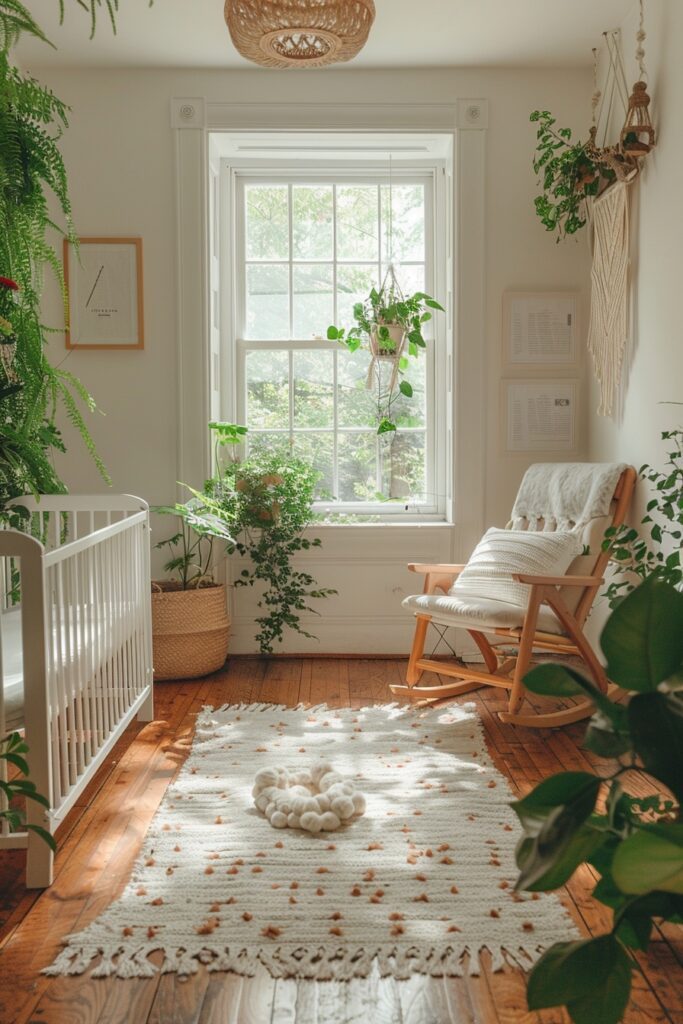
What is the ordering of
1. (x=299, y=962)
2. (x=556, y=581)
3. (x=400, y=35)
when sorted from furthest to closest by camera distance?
(x=400, y=35)
(x=556, y=581)
(x=299, y=962)

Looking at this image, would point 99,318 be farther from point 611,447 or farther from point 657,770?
point 657,770

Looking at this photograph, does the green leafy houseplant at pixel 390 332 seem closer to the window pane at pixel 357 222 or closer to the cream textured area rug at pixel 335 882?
the window pane at pixel 357 222

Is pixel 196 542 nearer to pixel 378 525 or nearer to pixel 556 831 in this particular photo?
pixel 378 525

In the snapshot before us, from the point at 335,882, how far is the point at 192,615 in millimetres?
1915

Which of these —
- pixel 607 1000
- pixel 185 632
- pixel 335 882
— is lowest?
pixel 335 882

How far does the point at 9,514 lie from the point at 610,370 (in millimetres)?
2356

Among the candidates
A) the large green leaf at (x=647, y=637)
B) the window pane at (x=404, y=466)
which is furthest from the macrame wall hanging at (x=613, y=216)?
the large green leaf at (x=647, y=637)

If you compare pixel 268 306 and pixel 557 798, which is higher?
pixel 268 306

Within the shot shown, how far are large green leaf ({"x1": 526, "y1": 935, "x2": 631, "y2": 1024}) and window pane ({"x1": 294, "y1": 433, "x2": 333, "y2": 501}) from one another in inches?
160

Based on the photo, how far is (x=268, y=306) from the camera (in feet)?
14.5

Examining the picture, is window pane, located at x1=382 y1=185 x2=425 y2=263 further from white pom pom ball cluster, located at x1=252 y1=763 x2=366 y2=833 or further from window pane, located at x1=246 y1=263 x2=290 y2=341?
white pom pom ball cluster, located at x1=252 y1=763 x2=366 y2=833

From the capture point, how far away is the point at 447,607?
3189 mm

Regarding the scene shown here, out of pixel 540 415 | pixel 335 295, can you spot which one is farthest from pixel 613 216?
pixel 335 295

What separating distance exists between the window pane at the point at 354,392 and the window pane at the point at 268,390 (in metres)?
0.26
